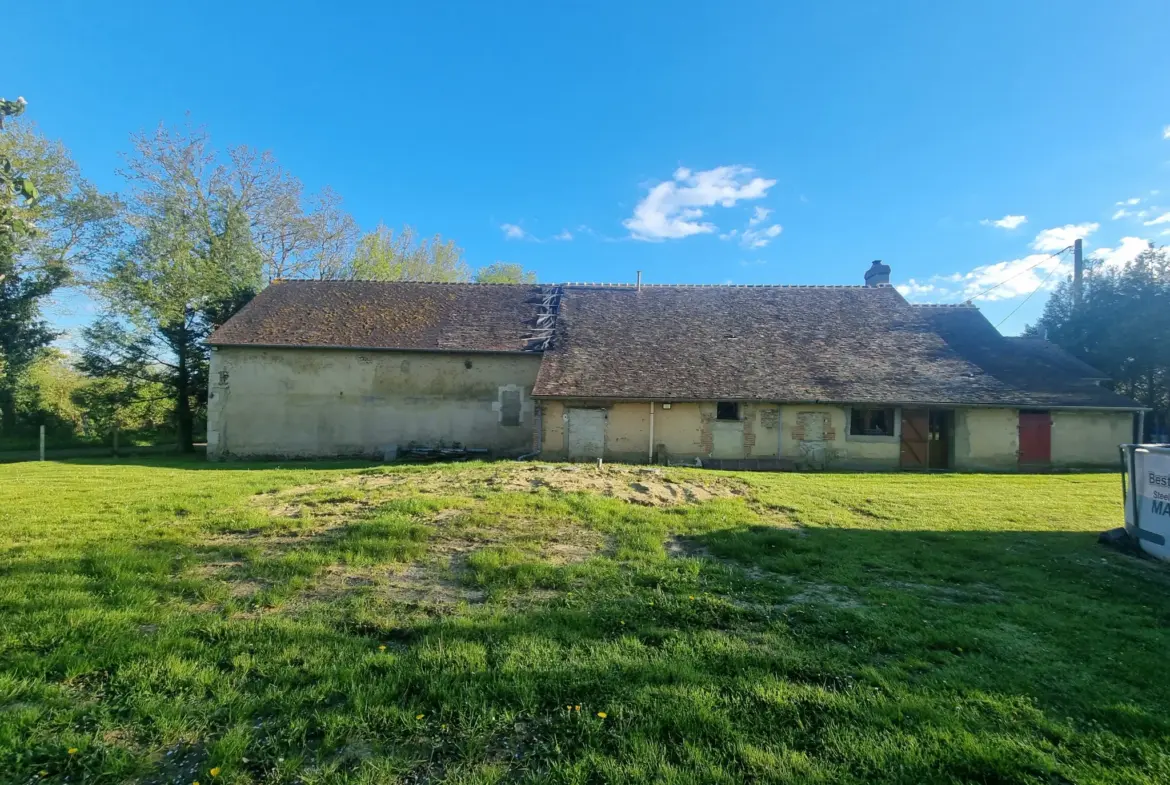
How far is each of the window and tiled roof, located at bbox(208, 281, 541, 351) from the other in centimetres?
729

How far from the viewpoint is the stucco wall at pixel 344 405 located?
18.9 meters

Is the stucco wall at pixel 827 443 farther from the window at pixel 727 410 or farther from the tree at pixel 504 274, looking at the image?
the tree at pixel 504 274

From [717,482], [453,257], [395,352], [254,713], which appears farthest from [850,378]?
[453,257]

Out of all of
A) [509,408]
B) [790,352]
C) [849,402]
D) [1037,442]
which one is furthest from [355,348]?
[1037,442]

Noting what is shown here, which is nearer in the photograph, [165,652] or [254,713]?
[254,713]

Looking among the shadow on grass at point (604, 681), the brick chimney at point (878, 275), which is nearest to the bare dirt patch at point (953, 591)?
the shadow on grass at point (604, 681)

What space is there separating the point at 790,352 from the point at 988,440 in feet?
21.5

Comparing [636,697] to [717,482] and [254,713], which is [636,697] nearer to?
[254,713]

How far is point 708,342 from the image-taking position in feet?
64.3

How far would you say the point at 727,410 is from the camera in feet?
56.4

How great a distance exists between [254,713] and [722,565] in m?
4.47

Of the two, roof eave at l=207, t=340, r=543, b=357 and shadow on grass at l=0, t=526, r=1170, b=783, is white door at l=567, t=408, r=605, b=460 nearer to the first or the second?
roof eave at l=207, t=340, r=543, b=357

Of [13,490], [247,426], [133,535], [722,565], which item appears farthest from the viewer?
[247,426]

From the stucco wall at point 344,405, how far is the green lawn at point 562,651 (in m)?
11.1
